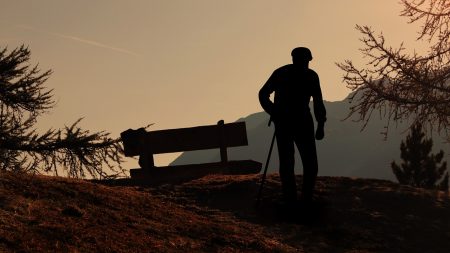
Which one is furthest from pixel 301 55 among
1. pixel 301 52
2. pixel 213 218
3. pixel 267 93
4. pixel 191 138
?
pixel 191 138

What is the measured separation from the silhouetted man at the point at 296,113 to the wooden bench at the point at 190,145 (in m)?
5.31

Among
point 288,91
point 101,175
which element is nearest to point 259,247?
point 288,91

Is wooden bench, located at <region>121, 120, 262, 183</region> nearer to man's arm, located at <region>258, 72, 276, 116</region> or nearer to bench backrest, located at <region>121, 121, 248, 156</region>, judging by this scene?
bench backrest, located at <region>121, 121, 248, 156</region>

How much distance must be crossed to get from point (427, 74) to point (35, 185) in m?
11.8

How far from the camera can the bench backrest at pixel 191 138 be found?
1470cm

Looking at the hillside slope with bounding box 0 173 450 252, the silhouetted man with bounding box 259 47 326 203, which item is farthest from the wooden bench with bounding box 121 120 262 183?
the silhouetted man with bounding box 259 47 326 203

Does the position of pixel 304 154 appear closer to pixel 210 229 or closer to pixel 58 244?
pixel 210 229

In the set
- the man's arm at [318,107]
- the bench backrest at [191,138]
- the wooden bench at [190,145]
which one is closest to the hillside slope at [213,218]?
the man's arm at [318,107]

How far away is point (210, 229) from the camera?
873 centimetres

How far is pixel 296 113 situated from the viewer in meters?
9.12

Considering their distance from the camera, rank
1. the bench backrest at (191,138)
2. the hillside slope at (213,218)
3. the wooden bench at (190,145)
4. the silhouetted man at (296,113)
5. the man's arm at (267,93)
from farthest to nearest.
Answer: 1. the bench backrest at (191,138)
2. the wooden bench at (190,145)
3. the man's arm at (267,93)
4. the silhouetted man at (296,113)
5. the hillside slope at (213,218)

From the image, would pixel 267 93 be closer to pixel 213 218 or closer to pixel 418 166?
pixel 213 218

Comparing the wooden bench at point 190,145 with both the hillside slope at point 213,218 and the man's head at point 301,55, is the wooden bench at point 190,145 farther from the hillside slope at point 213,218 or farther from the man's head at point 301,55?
the man's head at point 301,55

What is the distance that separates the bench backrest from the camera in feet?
48.2
